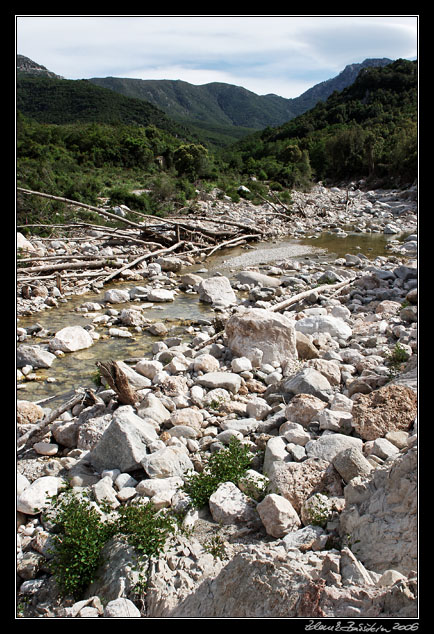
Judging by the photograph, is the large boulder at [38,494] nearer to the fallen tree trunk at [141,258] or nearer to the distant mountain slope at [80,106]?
the fallen tree trunk at [141,258]

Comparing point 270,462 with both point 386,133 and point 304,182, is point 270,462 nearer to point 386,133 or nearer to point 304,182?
point 304,182

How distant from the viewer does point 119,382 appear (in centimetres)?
493

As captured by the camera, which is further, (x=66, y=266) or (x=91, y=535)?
(x=66, y=266)

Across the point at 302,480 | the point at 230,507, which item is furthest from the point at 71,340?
the point at 302,480

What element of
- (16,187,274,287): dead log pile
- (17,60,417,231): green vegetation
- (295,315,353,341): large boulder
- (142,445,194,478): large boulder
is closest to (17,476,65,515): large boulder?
(142,445,194,478): large boulder

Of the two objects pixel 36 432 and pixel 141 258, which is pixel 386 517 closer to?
pixel 36 432

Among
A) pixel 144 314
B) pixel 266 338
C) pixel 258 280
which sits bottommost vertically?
pixel 266 338

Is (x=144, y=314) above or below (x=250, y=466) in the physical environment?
above

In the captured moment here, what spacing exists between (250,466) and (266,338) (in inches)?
103

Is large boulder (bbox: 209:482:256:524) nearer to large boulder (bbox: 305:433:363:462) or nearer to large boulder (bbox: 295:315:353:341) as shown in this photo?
large boulder (bbox: 305:433:363:462)

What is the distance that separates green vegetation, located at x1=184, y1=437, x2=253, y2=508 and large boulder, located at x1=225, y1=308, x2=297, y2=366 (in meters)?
2.37

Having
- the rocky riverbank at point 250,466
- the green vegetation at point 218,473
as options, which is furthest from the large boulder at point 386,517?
the green vegetation at point 218,473

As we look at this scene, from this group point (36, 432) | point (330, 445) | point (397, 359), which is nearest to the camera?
point (330, 445)

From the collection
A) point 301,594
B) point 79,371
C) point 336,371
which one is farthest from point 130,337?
point 301,594
